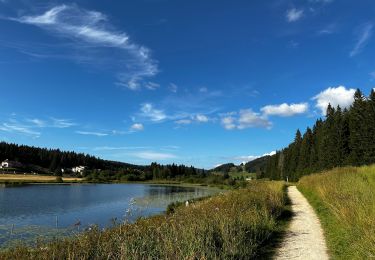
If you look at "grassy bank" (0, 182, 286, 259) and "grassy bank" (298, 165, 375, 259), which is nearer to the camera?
"grassy bank" (0, 182, 286, 259)

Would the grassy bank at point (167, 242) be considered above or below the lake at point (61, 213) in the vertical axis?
above

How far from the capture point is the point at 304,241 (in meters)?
12.0

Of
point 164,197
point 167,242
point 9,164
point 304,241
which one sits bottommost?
point 164,197

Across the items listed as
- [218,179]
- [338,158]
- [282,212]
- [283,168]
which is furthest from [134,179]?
[282,212]

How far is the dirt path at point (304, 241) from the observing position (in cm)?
1012

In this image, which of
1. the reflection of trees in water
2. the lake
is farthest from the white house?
the lake

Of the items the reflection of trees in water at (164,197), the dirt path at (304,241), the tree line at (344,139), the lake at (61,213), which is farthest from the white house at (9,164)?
the dirt path at (304,241)

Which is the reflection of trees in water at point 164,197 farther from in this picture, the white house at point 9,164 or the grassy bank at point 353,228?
the white house at point 9,164

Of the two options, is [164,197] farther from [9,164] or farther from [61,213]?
[9,164]

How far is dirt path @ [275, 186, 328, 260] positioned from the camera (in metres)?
10.1

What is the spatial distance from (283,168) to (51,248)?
107m

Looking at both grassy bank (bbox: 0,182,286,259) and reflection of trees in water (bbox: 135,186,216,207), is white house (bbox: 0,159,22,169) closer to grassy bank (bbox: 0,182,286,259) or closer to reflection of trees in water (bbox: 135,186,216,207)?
reflection of trees in water (bbox: 135,186,216,207)

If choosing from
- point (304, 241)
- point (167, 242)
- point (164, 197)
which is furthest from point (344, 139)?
point (167, 242)

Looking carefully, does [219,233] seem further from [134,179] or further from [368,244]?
[134,179]
